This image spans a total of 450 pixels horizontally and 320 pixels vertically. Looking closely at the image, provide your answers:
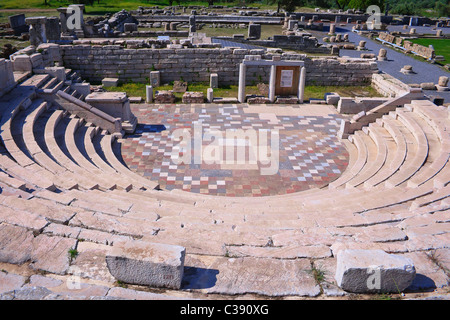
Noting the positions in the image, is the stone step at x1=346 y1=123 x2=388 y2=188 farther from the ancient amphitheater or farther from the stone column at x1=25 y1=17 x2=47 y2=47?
the stone column at x1=25 y1=17 x2=47 y2=47

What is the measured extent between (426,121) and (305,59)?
8586mm

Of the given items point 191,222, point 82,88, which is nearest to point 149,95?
point 82,88

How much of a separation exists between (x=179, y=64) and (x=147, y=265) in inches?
658

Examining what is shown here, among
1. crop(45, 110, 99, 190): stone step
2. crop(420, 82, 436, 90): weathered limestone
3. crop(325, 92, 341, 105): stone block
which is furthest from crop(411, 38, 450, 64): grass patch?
crop(45, 110, 99, 190): stone step

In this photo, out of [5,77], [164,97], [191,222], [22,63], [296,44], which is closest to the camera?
[191,222]

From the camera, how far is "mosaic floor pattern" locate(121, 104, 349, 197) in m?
11.1

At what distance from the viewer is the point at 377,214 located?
7.15 m

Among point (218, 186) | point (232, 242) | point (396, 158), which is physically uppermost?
point (232, 242)

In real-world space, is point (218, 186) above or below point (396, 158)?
below

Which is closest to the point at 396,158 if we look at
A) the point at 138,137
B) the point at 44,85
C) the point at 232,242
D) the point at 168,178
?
the point at 168,178

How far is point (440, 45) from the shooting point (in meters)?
33.1

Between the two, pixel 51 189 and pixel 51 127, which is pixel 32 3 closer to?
pixel 51 127

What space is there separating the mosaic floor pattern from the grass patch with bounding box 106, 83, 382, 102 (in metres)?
1.92

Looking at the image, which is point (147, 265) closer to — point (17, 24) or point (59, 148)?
point (59, 148)
